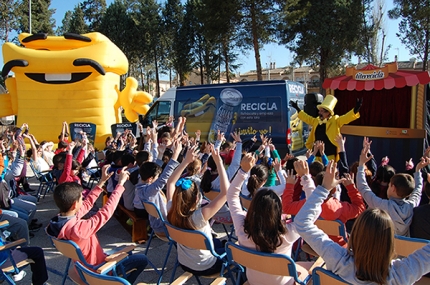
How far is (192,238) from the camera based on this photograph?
2.77 meters

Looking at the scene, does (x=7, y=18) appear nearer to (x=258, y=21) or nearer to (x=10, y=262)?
(x=258, y=21)

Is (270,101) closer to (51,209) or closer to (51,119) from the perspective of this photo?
(51,209)

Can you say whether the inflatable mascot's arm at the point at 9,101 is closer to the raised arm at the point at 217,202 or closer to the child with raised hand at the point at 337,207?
the raised arm at the point at 217,202

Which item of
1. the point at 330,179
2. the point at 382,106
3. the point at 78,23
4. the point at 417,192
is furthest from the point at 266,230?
the point at 78,23

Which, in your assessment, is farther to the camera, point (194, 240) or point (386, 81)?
point (386, 81)

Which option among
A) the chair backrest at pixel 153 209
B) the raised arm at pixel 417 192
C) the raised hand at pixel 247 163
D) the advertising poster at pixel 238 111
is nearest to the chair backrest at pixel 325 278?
the raised hand at pixel 247 163

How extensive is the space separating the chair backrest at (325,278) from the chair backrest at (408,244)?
78cm

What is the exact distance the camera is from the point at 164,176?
12.7ft

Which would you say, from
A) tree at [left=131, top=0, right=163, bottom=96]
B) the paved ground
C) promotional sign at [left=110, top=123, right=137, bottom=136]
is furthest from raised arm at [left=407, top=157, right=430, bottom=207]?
tree at [left=131, top=0, right=163, bottom=96]

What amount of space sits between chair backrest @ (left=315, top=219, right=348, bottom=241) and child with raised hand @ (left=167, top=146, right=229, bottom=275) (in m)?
0.88

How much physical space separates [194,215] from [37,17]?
33.5m

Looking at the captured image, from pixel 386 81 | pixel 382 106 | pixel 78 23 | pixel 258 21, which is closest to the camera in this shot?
pixel 386 81

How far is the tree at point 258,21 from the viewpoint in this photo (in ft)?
68.0

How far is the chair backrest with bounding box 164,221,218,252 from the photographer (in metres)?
2.72
